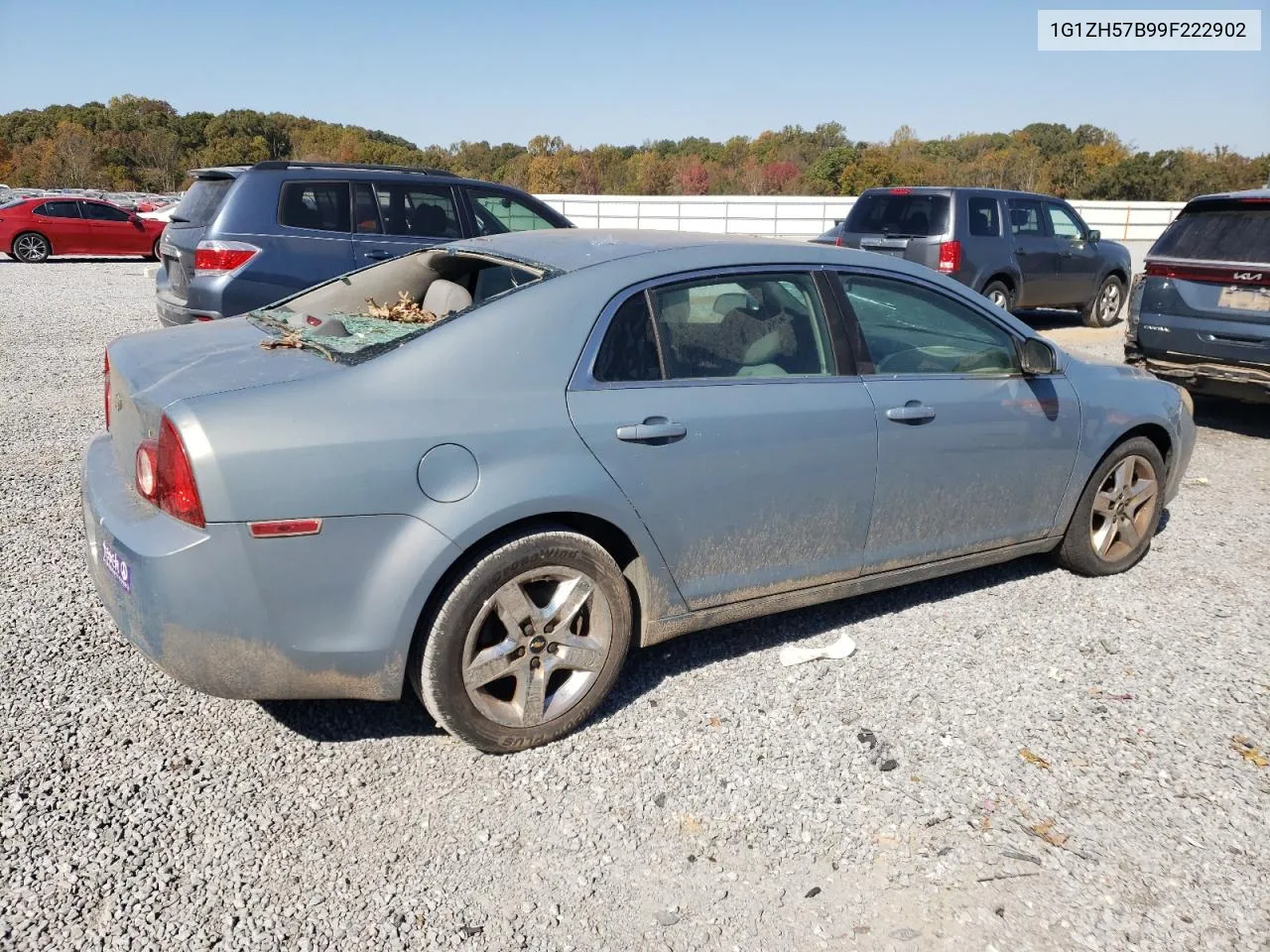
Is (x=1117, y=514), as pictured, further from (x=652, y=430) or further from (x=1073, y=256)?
(x=1073, y=256)

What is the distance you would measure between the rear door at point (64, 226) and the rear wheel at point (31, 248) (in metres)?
0.16

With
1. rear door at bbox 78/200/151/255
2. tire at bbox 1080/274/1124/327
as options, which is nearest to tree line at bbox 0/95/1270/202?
rear door at bbox 78/200/151/255

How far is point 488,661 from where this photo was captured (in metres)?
3.19

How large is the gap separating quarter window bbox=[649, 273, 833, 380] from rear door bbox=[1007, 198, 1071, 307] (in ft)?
31.0

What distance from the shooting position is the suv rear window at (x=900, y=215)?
1173 cm

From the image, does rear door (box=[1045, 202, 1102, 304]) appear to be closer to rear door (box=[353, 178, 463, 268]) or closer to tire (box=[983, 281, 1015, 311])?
tire (box=[983, 281, 1015, 311])

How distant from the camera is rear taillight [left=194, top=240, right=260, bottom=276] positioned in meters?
7.81

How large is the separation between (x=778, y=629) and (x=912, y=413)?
105cm

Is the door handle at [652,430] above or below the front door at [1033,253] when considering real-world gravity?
below

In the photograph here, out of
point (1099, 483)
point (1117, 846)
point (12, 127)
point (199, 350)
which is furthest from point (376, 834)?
point (12, 127)

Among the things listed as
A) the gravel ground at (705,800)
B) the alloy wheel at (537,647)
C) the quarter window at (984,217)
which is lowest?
the gravel ground at (705,800)

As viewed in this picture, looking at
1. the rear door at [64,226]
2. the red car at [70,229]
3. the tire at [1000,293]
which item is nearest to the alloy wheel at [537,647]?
the tire at [1000,293]

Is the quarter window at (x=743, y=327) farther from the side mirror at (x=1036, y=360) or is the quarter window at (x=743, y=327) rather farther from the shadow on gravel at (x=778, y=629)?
the shadow on gravel at (x=778, y=629)

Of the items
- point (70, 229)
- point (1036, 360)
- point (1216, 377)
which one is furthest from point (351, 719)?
point (70, 229)
